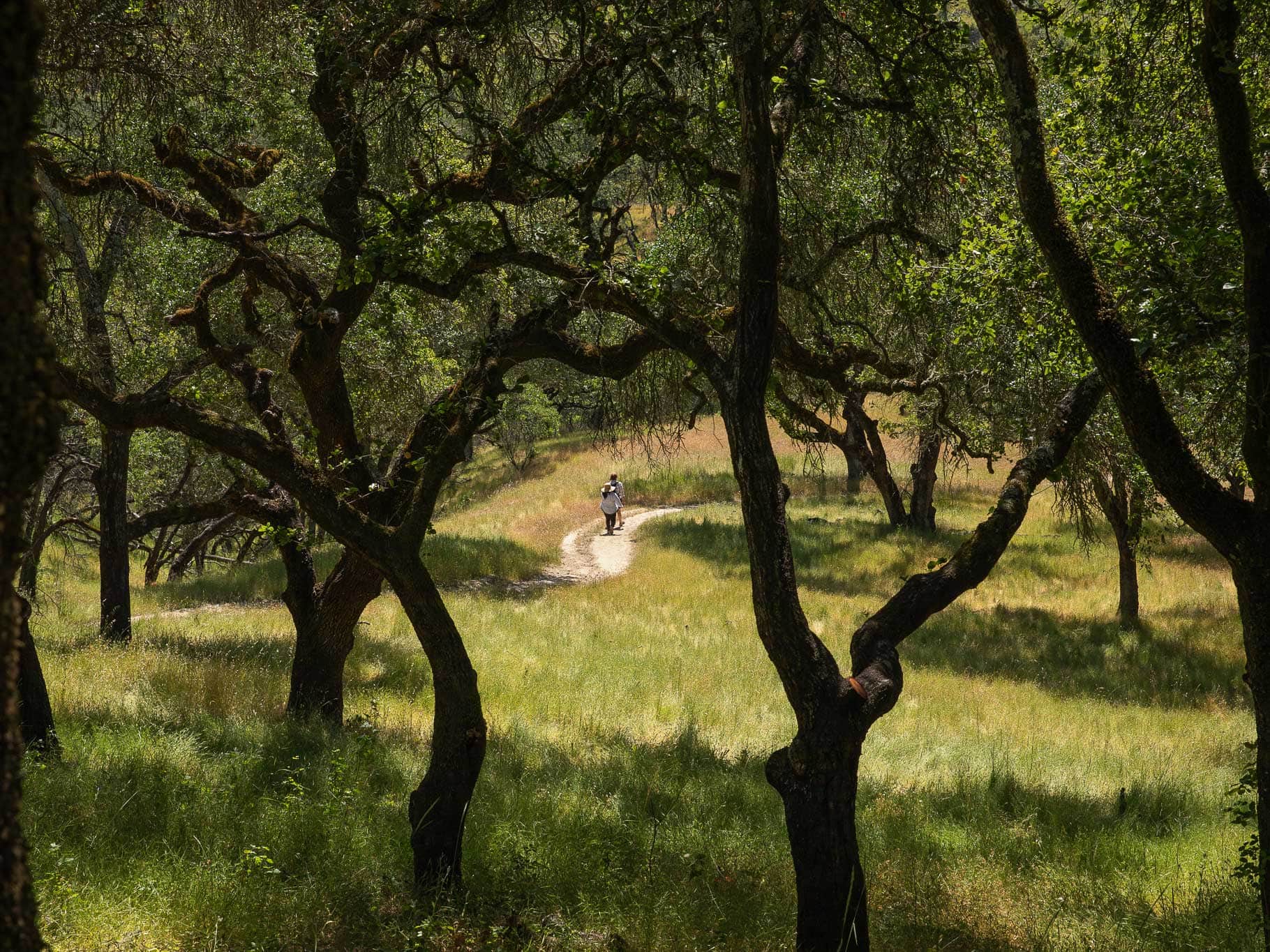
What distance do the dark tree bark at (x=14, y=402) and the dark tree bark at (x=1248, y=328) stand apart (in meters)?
4.90

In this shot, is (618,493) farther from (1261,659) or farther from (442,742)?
(1261,659)

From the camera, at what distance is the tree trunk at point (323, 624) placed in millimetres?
9977

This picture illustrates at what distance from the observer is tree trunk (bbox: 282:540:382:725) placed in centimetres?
998

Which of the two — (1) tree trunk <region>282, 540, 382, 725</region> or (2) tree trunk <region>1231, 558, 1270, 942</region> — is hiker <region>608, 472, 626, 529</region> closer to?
(1) tree trunk <region>282, 540, 382, 725</region>

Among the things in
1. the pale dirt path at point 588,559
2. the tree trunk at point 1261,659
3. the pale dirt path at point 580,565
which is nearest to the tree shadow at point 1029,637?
the pale dirt path at point 588,559

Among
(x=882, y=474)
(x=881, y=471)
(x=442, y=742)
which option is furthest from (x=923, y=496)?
(x=442, y=742)

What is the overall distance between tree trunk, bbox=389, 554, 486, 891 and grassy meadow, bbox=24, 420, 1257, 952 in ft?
0.86

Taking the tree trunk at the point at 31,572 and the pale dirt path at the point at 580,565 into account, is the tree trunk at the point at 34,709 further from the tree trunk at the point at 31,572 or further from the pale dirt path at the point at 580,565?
the pale dirt path at the point at 580,565

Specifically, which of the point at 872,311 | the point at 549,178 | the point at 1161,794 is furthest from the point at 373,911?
the point at 872,311

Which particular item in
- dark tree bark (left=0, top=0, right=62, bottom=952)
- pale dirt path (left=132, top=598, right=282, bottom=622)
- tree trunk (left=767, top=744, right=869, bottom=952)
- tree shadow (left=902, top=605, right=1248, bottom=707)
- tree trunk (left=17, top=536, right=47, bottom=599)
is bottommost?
tree shadow (left=902, top=605, right=1248, bottom=707)

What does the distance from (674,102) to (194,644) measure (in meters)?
9.61

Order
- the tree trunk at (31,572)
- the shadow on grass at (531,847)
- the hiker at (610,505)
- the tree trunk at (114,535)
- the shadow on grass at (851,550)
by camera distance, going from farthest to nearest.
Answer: the hiker at (610,505) < the shadow on grass at (851,550) < the tree trunk at (114,535) < the tree trunk at (31,572) < the shadow on grass at (531,847)

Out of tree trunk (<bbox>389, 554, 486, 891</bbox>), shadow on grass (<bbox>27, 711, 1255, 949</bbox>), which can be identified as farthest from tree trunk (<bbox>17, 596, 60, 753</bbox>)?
tree trunk (<bbox>389, 554, 486, 891</bbox>)

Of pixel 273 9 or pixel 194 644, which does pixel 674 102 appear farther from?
pixel 194 644
